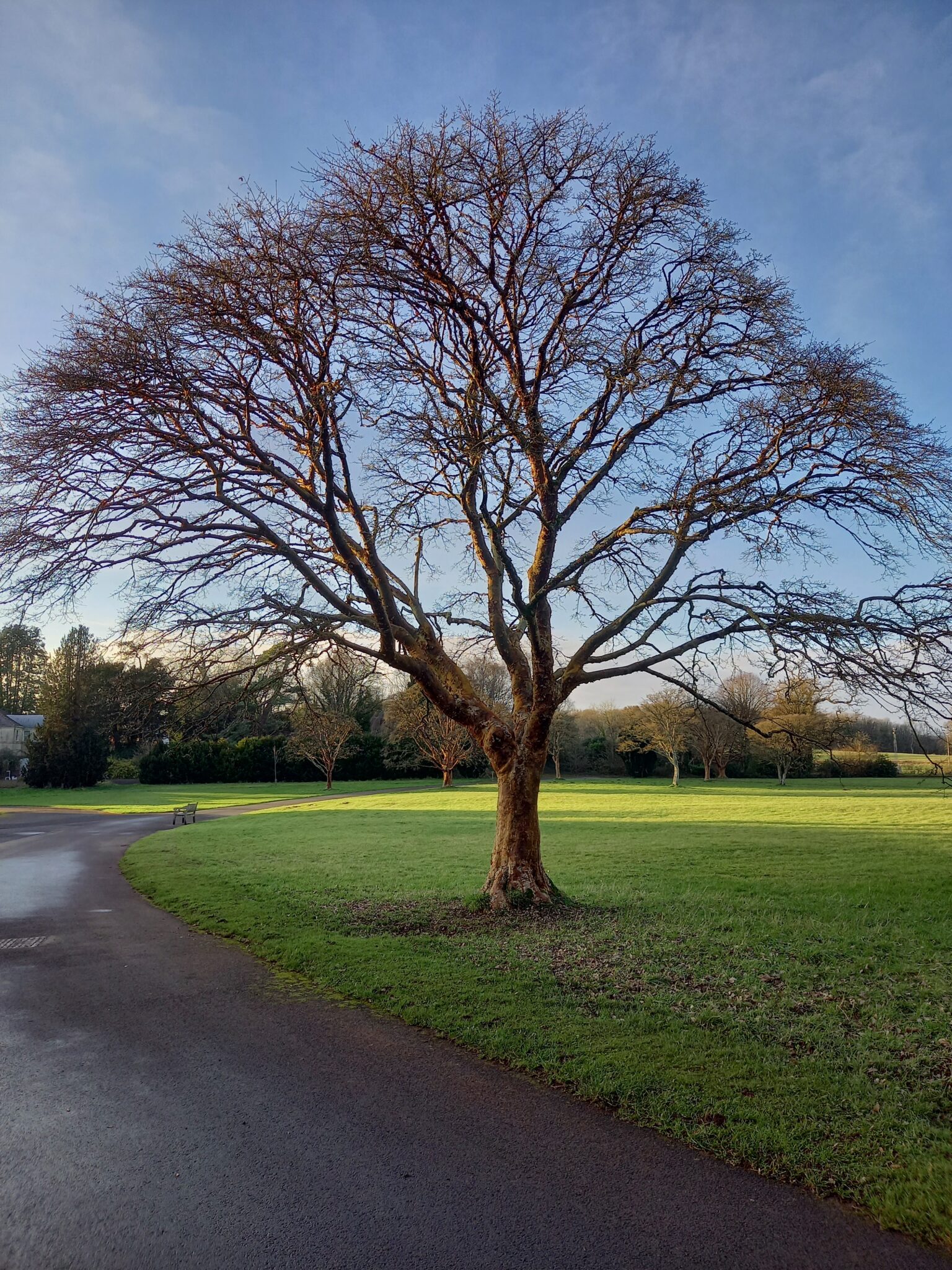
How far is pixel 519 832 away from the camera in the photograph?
10.9m

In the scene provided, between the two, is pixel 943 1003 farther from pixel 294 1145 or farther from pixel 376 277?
pixel 376 277

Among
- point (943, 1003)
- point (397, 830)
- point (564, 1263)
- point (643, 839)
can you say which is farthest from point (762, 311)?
point (397, 830)

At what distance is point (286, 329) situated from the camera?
27.7ft

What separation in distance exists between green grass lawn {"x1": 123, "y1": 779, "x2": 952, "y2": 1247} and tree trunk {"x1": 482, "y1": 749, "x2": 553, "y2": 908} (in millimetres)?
539

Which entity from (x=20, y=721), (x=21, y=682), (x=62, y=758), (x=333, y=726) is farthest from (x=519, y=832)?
(x=20, y=721)

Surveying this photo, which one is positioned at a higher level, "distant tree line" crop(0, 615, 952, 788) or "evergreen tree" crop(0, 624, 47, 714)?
"evergreen tree" crop(0, 624, 47, 714)

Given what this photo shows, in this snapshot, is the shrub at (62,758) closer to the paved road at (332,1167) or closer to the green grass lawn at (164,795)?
the green grass lawn at (164,795)

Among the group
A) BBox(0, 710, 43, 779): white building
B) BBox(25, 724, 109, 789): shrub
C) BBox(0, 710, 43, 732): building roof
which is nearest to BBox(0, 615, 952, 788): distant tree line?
BBox(25, 724, 109, 789): shrub

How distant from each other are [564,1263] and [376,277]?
951 centimetres

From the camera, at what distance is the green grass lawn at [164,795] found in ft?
123

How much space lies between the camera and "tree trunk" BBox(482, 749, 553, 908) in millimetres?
10805

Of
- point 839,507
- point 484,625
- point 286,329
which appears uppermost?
point 286,329

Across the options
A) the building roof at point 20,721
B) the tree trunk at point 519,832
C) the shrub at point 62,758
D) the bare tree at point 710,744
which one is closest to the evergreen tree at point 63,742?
the shrub at point 62,758

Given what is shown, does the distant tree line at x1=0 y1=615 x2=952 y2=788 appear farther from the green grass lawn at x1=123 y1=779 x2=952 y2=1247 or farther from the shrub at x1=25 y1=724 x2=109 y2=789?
the green grass lawn at x1=123 y1=779 x2=952 y2=1247
